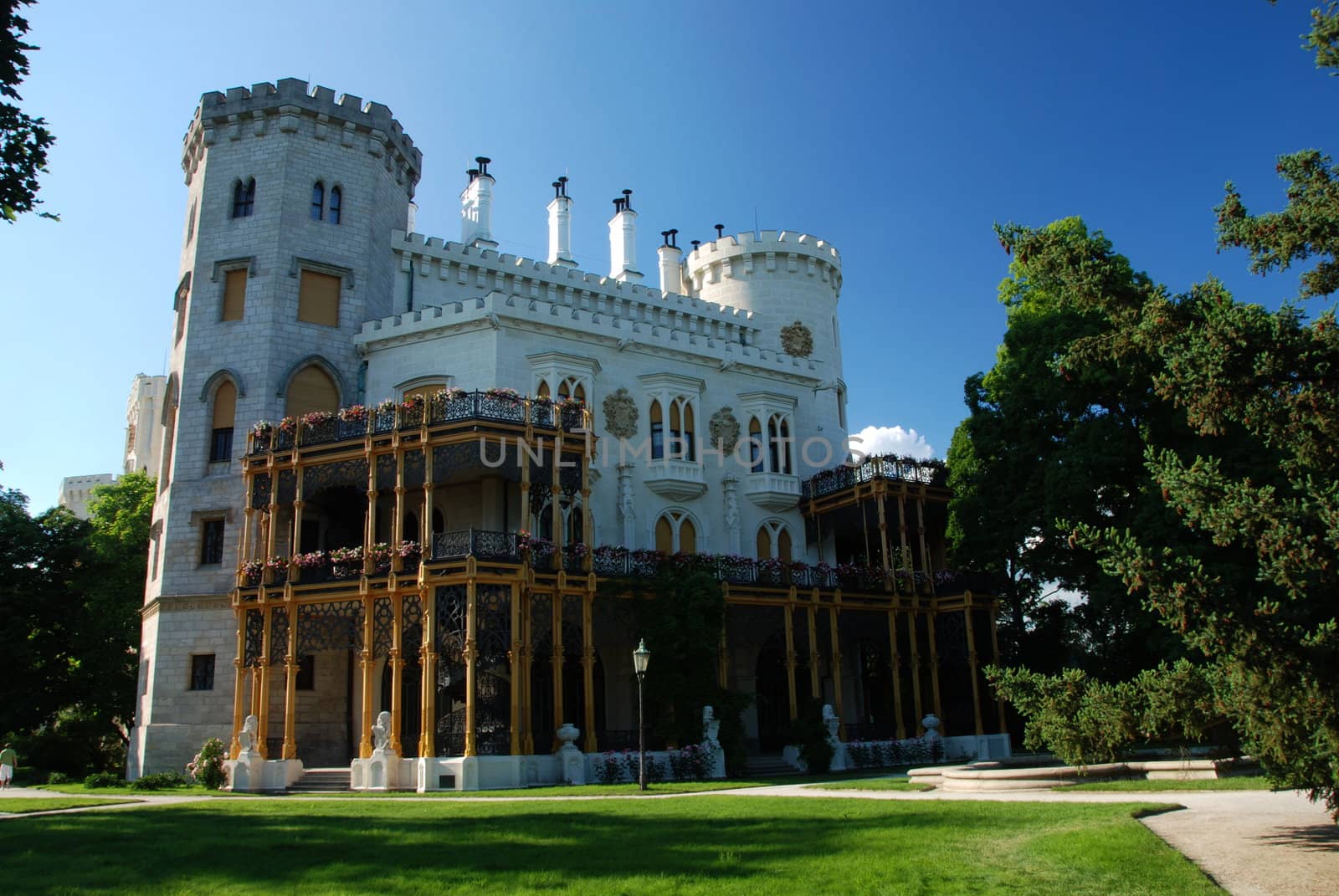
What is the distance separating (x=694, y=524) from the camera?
33.9m

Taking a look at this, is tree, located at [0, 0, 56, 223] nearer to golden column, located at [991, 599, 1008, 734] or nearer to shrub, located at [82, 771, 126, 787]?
shrub, located at [82, 771, 126, 787]

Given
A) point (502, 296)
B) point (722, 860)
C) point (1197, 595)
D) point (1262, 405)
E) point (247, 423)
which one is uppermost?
point (502, 296)

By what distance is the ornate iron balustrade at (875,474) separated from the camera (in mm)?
34000

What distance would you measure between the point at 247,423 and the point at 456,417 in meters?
7.81

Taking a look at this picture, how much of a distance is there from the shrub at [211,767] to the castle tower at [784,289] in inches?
911

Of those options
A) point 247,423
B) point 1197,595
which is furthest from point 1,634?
point 1197,595

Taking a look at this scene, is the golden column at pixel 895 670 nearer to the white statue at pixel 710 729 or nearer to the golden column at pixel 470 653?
the white statue at pixel 710 729

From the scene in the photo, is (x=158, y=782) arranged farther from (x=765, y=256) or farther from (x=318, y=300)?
(x=765, y=256)

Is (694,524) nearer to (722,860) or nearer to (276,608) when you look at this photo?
(276,608)

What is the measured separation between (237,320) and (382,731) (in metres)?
14.2

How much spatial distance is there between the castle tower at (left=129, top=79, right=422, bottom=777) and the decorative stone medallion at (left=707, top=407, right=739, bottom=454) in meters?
11.2

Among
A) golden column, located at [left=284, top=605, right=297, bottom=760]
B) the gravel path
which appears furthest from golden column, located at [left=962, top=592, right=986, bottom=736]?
golden column, located at [left=284, top=605, right=297, bottom=760]

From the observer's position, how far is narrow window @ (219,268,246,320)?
3180 cm

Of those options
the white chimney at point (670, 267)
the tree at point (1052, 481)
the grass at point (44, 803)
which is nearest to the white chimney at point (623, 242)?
the white chimney at point (670, 267)
